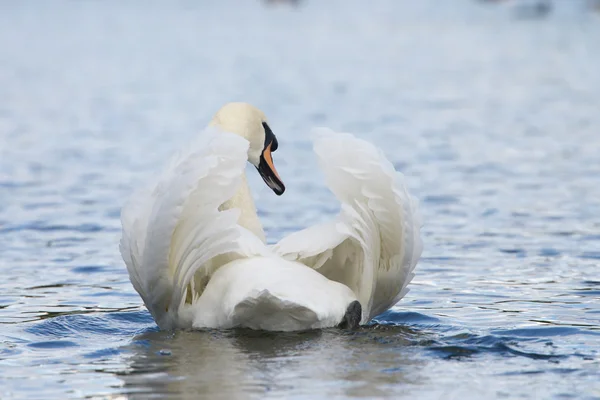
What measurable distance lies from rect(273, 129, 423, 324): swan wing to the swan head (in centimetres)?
99

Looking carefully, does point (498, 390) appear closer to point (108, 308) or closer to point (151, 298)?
point (151, 298)

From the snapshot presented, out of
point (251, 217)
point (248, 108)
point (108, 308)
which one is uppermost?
point (248, 108)

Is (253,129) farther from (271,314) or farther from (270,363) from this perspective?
(270,363)

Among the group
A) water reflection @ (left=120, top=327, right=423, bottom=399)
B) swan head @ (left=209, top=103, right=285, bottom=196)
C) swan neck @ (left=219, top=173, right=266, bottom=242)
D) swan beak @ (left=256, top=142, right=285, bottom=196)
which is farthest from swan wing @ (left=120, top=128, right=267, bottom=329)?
swan beak @ (left=256, top=142, right=285, bottom=196)

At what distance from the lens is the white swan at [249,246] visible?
638cm

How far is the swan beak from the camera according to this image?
806 cm

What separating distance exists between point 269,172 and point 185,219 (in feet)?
5.22

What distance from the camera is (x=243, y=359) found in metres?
6.18

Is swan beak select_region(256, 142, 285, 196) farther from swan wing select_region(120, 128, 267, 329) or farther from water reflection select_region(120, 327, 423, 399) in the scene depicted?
water reflection select_region(120, 327, 423, 399)

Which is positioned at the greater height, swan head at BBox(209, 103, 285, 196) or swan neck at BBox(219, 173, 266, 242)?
swan head at BBox(209, 103, 285, 196)

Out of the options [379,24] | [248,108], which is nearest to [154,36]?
[379,24]

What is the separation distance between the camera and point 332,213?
11.6 m

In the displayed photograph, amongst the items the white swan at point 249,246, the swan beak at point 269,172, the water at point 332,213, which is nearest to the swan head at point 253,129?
the swan beak at point 269,172

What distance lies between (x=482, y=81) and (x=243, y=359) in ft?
70.6
